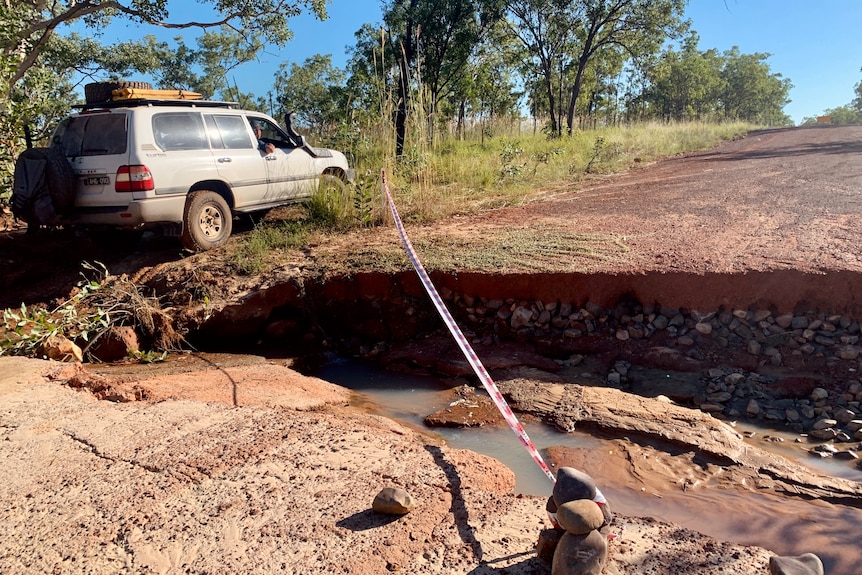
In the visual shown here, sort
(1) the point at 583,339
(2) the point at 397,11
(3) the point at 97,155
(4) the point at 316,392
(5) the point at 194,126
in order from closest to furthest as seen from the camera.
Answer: (4) the point at 316,392 < (1) the point at 583,339 < (3) the point at 97,155 < (5) the point at 194,126 < (2) the point at 397,11

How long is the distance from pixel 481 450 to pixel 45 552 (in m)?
2.50

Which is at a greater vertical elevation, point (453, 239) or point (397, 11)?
point (397, 11)

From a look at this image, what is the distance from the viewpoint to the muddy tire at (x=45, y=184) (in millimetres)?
6492

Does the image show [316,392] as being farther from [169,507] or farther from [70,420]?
[169,507]

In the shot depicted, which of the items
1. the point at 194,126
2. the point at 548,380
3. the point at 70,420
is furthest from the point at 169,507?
the point at 194,126

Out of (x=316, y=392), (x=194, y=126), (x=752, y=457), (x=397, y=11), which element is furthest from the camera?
(x=397, y=11)

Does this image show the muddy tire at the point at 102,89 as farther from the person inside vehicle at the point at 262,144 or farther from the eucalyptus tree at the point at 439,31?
the eucalyptus tree at the point at 439,31

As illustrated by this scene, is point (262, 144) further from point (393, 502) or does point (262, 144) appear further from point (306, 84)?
point (306, 84)

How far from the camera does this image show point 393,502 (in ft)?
8.54

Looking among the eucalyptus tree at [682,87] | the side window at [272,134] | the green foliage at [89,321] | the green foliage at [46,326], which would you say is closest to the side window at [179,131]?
the side window at [272,134]

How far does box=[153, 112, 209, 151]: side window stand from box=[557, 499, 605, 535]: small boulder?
20.9ft

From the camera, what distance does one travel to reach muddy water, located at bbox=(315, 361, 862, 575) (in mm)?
2828

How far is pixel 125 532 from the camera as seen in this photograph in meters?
2.58

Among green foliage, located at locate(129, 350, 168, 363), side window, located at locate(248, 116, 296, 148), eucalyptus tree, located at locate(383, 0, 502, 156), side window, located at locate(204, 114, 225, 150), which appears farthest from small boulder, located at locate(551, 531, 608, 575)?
eucalyptus tree, located at locate(383, 0, 502, 156)
